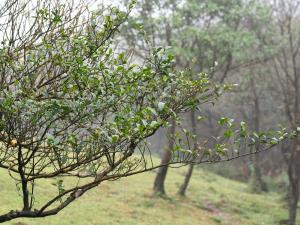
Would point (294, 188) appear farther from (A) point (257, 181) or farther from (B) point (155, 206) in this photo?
(A) point (257, 181)

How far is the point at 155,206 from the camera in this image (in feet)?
77.2

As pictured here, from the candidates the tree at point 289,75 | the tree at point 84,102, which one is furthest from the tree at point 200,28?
the tree at point 84,102

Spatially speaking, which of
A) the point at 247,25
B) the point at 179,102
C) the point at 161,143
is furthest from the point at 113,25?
the point at 161,143

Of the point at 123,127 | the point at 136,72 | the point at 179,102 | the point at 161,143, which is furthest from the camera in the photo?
the point at 161,143

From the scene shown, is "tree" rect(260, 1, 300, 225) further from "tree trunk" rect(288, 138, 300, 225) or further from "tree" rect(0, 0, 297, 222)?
"tree" rect(0, 0, 297, 222)

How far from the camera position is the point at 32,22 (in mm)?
7992

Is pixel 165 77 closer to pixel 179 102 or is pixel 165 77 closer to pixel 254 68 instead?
pixel 179 102

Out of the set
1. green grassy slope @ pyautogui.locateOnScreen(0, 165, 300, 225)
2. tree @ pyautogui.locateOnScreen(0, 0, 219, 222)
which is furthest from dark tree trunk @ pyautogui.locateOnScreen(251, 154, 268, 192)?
tree @ pyautogui.locateOnScreen(0, 0, 219, 222)

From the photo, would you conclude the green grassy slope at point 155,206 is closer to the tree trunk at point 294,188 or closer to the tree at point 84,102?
the tree trunk at point 294,188

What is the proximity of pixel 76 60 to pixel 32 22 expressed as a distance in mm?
2649

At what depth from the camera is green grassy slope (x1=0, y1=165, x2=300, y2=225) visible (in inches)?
739

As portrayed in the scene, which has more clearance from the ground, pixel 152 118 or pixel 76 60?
pixel 76 60

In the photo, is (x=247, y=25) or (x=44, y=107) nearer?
(x=44, y=107)

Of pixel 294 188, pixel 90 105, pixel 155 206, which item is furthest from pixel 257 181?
pixel 90 105
